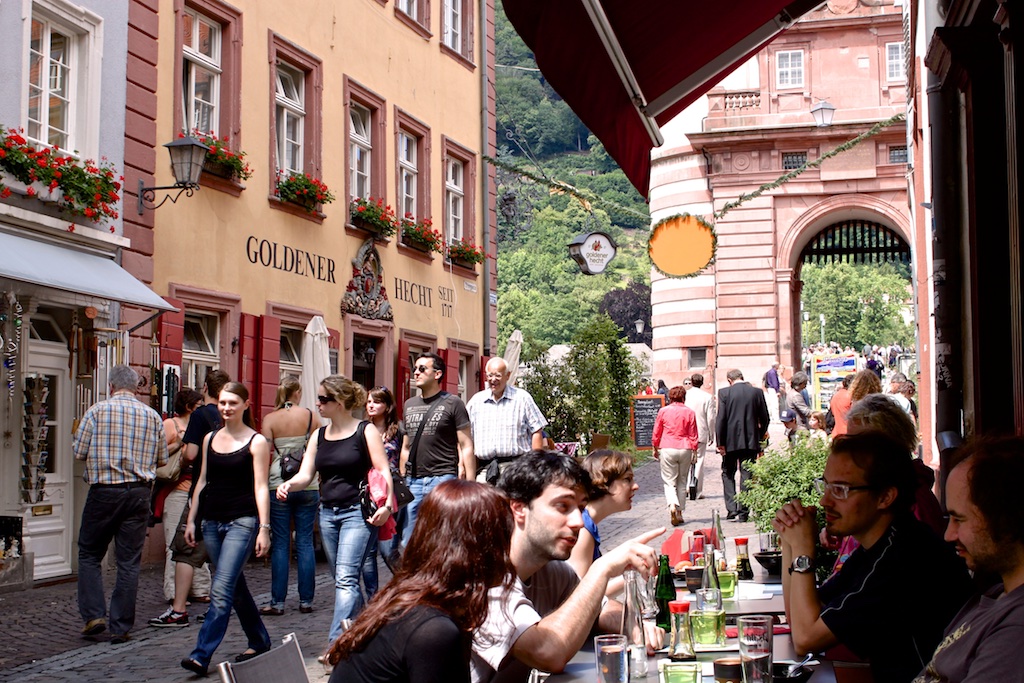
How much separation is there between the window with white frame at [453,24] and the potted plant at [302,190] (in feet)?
21.1

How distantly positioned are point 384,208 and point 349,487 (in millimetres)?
10841

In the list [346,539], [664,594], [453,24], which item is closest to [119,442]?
[346,539]

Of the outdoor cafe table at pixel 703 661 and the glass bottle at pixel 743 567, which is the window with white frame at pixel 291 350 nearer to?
the glass bottle at pixel 743 567

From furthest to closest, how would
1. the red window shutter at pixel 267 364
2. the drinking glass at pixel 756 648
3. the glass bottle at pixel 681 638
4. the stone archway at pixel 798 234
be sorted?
the stone archway at pixel 798 234 → the red window shutter at pixel 267 364 → the glass bottle at pixel 681 638 → the drinking glass at pixel 756 648

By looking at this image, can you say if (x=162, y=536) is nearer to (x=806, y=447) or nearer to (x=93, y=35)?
(x=93, y=35)

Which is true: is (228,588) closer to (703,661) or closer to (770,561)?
(770,561)

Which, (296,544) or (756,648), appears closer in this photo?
(756,648)

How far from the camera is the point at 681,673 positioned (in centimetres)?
329

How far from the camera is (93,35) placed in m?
12.4

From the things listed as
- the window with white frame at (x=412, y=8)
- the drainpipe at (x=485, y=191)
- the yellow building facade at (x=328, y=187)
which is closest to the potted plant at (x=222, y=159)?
the yellow building facade at (x=328, y=187)

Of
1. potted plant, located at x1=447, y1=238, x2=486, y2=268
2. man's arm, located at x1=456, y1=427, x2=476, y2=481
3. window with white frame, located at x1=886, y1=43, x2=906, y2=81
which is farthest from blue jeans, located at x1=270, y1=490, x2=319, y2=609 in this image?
window with white frame, located at x1=886, y1=43, x2=906, y2=81

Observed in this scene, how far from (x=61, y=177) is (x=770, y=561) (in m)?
8.01

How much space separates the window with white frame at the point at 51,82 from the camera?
463 inches

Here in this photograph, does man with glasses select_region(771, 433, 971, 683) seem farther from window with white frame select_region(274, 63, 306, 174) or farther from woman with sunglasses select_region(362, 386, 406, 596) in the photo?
window with white frame select_region(274, 63, 306, 174)
